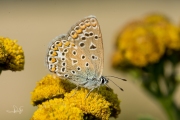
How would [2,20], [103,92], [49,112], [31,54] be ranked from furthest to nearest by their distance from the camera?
1. [2,20]
2. [31,54]
3. [103,92]
4. [49,112]

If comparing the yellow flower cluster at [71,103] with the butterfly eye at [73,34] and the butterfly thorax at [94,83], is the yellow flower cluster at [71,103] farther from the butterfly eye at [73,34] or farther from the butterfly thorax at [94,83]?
the butterfly eye at [73,34]

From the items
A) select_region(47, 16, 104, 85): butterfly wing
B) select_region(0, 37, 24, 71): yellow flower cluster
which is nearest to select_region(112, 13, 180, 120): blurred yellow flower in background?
select_region(47, 16, 104, 85): butterfly wing

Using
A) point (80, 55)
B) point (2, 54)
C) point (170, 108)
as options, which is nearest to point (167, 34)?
point (170, 108)

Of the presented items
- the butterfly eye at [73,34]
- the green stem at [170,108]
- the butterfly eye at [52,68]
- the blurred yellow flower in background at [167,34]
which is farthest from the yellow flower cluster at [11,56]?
the green stem at [170,108]

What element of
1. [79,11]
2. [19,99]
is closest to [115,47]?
[19,99]

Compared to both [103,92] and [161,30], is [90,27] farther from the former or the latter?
[161,30]

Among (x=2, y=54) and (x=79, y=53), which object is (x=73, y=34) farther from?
(x=2, y=54)

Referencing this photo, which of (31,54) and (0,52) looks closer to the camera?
(0,52)
